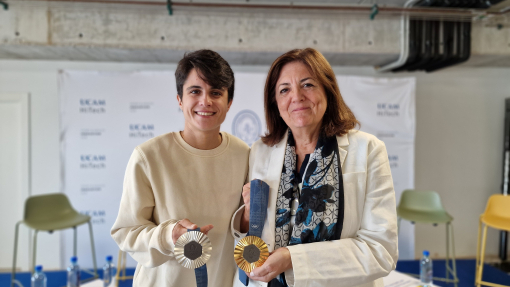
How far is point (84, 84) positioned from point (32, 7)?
3.33ft

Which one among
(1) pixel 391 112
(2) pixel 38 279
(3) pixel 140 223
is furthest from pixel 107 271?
(1) pixel 391 112

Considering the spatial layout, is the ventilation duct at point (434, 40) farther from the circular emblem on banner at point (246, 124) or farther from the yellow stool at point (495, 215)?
the circular emblem on banner at point (246, 124)

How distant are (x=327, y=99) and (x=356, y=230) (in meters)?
0.60

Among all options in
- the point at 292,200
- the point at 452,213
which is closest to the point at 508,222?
the point at 452,213

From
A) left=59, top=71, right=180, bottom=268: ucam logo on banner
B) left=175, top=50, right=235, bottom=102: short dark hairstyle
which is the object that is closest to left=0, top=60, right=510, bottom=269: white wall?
left=59, top=71, right=180, bottom=268: ucam logo on banner

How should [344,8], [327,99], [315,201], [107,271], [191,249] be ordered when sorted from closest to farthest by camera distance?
[191,249], [315,201], [327,99], [107,271], [344,8]

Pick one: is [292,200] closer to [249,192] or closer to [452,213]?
[249,192]

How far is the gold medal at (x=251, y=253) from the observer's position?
3.77 ft

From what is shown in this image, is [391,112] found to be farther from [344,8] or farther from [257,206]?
[257,206]

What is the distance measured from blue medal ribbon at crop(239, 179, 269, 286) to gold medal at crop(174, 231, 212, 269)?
22 centimetres

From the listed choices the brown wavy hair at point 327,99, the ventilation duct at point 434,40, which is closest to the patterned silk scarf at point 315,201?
the brown wavy hair at point 327,99

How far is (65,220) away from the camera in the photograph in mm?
3570

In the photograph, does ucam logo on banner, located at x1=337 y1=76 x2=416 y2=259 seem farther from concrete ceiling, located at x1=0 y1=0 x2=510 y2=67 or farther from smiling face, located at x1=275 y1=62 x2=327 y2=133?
smiling face, located at x1=275 y1=62 x2=327 y2=133

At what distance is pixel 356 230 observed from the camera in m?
1.28
